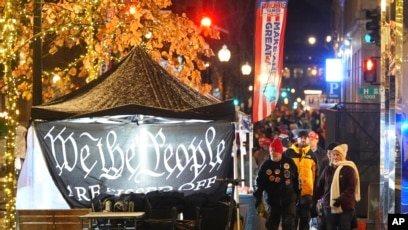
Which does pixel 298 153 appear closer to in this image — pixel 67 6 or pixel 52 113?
pixel 52 113

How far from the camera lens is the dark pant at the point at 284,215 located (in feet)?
34.6

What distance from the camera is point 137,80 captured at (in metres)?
10.2

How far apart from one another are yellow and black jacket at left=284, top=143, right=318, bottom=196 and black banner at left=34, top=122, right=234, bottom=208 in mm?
2083

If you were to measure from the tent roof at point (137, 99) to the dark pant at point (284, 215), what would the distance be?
201 cm

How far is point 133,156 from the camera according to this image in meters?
10.6

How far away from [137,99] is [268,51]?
27.8 ft

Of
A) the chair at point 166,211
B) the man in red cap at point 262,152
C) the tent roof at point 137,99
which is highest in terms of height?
the tent roof at point 137,99

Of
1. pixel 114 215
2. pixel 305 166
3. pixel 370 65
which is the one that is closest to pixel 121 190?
pixel 114 215

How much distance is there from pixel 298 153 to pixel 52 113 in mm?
4780

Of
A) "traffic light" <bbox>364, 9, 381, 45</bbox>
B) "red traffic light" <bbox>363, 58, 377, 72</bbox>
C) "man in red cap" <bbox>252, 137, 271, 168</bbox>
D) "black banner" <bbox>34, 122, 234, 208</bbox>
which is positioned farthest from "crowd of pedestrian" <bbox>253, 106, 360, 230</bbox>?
"red traffic light" <bbox>363, 58, 377, 72</bbox>

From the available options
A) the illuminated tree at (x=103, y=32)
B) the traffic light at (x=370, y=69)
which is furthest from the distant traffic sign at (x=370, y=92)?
the illuminated tree at (x=103, y=32)

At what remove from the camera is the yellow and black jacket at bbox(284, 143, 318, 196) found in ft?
38.8

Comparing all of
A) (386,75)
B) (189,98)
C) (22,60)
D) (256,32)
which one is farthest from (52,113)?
(256,32)

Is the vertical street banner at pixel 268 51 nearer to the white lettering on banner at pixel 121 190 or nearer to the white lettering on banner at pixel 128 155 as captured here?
the white lettering on banner at pixel 128 155
